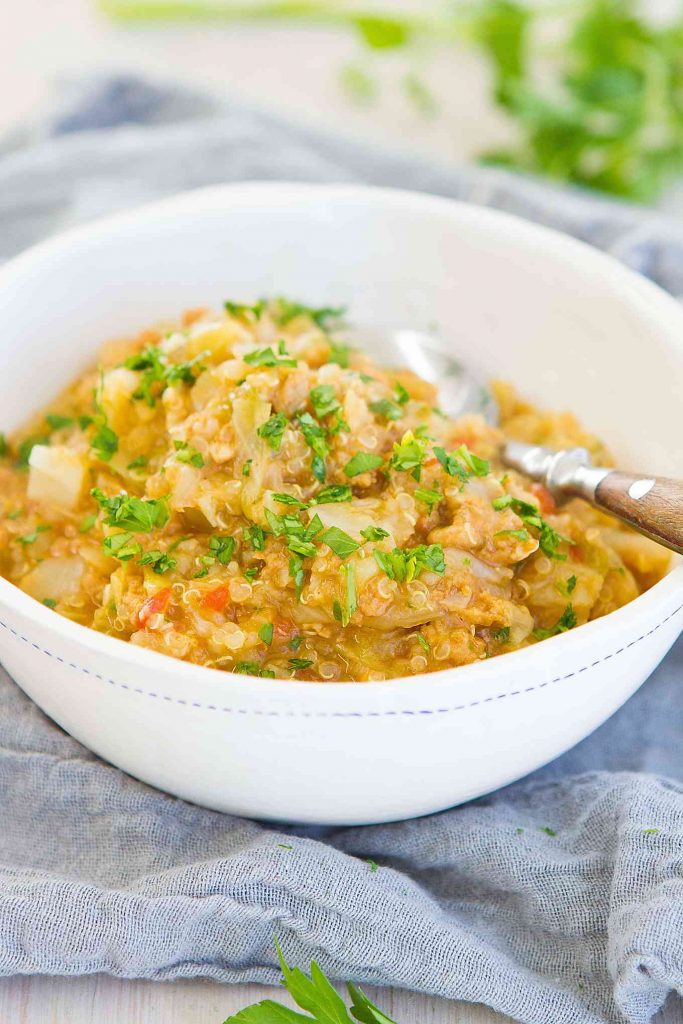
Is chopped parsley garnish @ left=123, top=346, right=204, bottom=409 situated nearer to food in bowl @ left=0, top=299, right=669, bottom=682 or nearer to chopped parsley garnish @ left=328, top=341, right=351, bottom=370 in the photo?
food in bowl @ left=0, top=299, right=669, bottom=682

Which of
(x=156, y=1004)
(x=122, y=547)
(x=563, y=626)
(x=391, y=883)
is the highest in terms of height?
(x=122, y=547)

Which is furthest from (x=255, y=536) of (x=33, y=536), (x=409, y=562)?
(x=33, y=536)

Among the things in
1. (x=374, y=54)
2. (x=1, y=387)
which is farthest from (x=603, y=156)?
(x=1, y=387)

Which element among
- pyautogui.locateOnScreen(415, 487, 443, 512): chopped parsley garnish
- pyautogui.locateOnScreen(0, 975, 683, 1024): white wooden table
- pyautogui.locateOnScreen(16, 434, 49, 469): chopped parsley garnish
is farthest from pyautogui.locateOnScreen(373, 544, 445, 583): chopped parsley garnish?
pyautogui.locateOnScreen(16, 434, 49, 469): chopped parsley garnish

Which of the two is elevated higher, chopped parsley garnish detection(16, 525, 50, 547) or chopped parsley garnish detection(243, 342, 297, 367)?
chopped parsley garnish detection(243, 342, 297, 367)

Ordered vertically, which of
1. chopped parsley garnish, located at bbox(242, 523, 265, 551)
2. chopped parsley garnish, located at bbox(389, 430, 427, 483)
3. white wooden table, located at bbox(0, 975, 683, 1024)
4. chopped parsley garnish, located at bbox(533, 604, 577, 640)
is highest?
chopped parsley garnish, located at bbox(389, 430, 427, 483)

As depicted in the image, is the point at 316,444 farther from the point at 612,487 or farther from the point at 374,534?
the point at 612,487

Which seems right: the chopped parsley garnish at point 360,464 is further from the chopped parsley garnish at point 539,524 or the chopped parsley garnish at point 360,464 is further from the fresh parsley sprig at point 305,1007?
the fresh parsley sprig at point 305,1007

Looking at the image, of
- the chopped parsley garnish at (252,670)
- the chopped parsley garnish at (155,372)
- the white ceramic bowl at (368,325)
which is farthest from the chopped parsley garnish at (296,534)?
the chopped parsley garnish at (155,372)
